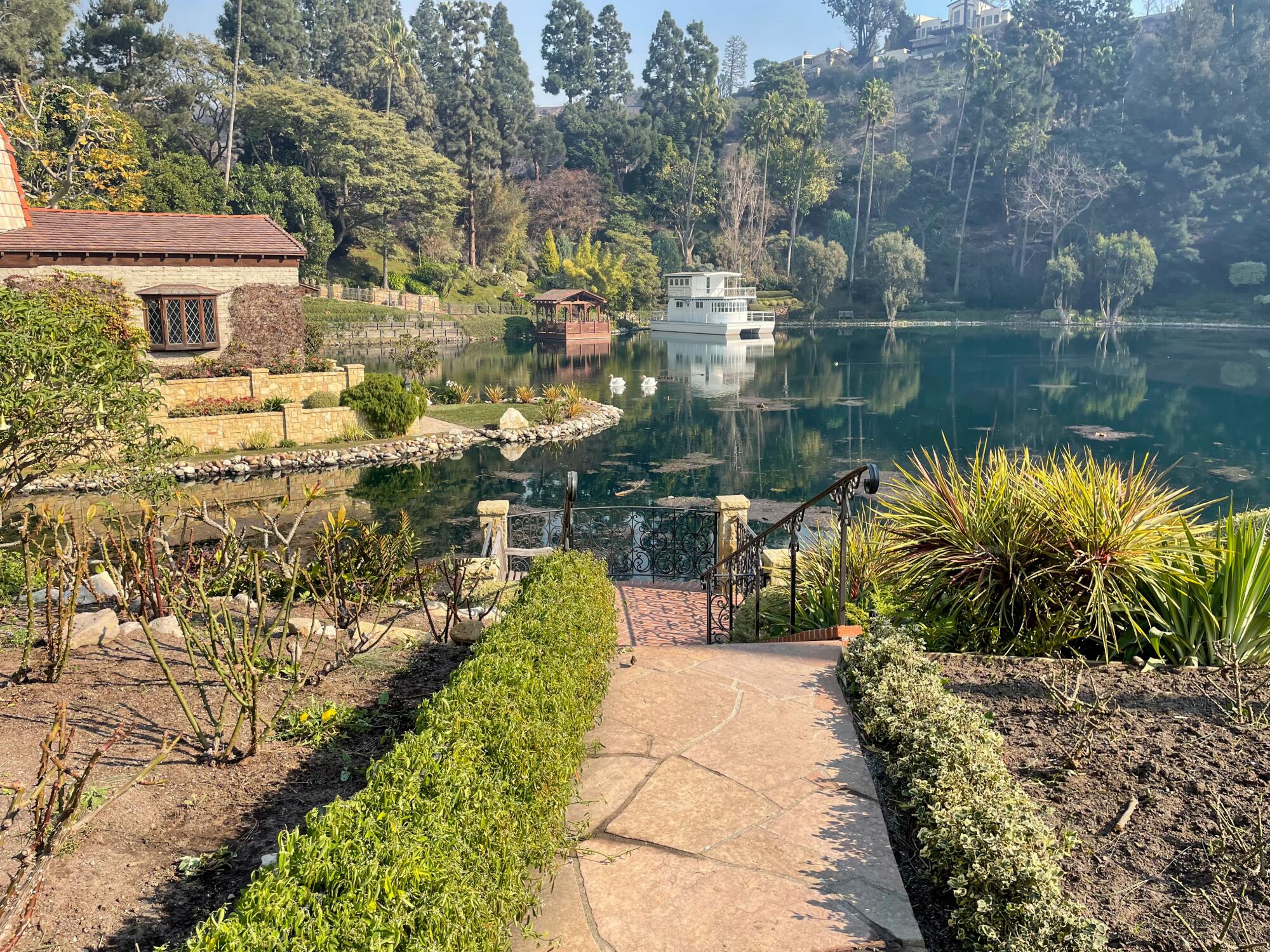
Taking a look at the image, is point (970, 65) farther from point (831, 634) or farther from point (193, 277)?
point (831, 634)

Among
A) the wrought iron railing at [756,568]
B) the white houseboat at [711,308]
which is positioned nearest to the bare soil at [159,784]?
the wrought iron railing at [756,568]

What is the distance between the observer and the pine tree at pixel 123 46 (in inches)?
1916

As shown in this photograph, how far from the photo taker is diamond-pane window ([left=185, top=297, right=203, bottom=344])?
78.7 ft

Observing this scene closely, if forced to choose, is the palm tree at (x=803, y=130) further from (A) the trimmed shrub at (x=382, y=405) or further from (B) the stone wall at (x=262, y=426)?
(B) the stone wall at (x=262, y=426)

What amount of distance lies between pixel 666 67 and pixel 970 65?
90.1ft

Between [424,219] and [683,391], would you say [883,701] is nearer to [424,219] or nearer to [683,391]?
[683,391]

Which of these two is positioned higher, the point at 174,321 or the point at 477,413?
the point at 174,321

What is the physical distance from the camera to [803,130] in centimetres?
7825

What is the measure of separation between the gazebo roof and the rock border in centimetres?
2969

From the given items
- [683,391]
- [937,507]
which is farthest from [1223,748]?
[683,391]

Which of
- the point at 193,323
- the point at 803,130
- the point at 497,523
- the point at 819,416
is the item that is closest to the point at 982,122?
the point at 803,130

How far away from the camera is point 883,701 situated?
4.40 m

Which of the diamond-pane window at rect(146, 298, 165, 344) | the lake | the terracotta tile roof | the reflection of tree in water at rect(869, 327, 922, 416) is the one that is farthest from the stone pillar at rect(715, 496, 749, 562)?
the reflection of tree in water at rect(869, 327, 922, 416)

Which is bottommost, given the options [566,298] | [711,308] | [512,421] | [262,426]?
[512,421]
